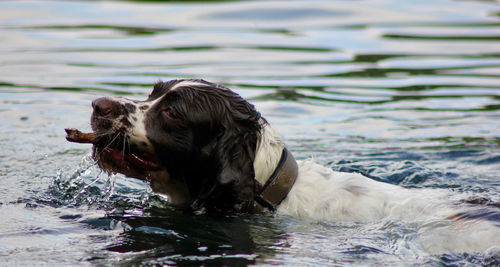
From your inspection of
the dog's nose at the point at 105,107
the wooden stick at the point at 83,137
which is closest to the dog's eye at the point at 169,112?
the dog's nose at the point at 105,107

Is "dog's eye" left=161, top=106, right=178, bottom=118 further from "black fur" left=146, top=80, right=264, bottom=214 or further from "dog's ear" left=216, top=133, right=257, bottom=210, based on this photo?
"dog's ear" left=216, top=133, right=257, bottom=210

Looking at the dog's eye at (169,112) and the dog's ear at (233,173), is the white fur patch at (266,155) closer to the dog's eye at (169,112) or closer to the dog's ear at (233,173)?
Result: the dog's ear at (233,173)

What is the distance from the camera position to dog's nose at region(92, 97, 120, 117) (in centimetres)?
571

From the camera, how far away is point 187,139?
5.82 metres

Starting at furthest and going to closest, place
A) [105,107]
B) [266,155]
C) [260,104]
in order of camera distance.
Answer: [260,104]
[266,155]
[105,107]

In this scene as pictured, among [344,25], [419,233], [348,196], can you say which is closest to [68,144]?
[348,196]

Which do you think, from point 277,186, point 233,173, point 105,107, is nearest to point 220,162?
point 233,173

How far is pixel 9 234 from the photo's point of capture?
5.57 m

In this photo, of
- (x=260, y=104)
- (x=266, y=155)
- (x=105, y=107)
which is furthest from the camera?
(x=260, y=104)

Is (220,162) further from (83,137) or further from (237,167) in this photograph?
(83,137)

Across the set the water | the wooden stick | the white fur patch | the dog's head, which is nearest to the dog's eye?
the dog's head

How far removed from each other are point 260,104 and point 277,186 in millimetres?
4978

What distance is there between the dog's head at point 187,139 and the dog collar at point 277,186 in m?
0.12

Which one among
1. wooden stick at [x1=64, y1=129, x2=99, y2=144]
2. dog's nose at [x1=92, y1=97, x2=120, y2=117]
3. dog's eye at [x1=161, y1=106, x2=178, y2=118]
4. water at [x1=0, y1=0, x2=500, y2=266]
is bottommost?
water at [x1=0, y1=0, x2=500, y2=266]
